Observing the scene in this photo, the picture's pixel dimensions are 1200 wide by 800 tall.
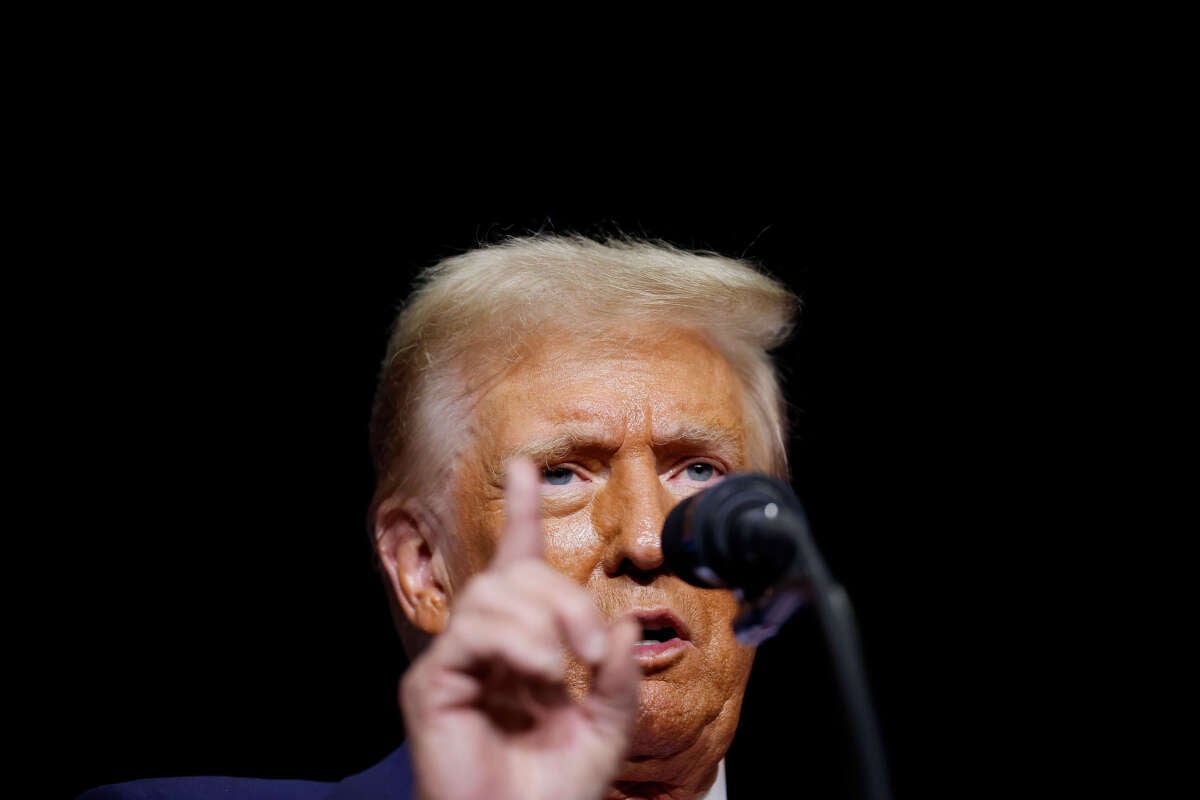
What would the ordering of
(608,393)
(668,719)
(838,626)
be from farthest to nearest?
(608,393) → (668,719) → (838,626)

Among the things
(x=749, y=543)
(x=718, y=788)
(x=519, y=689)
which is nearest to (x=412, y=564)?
(x=718, y=788)

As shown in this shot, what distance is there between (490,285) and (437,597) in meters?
0.51

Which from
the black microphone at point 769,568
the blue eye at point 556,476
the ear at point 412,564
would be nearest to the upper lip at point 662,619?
the blue eye at point 556,476

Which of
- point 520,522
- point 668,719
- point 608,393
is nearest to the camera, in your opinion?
point 520,522

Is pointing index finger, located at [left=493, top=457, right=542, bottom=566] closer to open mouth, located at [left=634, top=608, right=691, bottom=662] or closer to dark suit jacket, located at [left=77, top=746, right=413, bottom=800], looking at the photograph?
open mouth, located at [left=634, top=608, right=691, bottom=662]

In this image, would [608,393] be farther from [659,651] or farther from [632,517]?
[659,651]

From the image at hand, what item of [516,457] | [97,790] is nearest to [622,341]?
[516,457]

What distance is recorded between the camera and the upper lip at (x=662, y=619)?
196 centimetres

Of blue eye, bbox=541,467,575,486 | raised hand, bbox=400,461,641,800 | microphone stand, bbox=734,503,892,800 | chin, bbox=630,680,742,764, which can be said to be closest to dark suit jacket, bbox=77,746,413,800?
chin, bbox=630,680,742,764

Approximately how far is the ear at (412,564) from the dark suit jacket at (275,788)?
220mm

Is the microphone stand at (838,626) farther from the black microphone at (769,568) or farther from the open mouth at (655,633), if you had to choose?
the open mouth at (655,633)

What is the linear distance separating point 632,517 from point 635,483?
2.2 inches

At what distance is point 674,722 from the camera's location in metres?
1.96

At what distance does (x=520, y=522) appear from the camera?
4.40 ft
